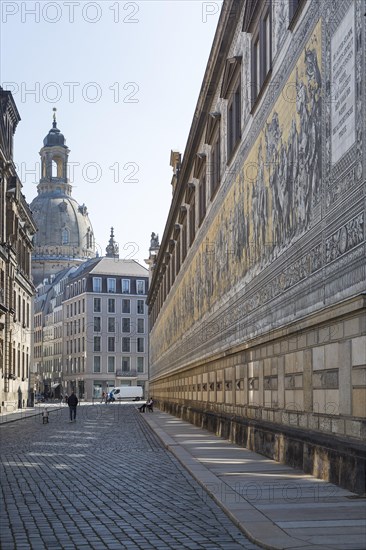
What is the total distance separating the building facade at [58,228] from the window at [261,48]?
153m

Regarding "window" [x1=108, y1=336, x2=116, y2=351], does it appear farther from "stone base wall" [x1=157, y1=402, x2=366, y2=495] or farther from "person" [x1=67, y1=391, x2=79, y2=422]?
"stone base wall" [x1=157, y1=402, x2=366, y2=495]

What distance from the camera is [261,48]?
19938 millimetres

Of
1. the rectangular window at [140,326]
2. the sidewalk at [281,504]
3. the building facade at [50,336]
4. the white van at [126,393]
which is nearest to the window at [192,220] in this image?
the sidewalk at [281,504]

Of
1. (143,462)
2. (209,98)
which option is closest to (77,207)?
(209,98)

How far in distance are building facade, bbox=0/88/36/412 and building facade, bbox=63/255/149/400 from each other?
5215cm

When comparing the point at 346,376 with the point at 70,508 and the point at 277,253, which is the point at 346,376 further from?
the point at 277,253

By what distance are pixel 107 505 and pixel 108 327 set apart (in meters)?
116

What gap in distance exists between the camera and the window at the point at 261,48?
62.3 feet

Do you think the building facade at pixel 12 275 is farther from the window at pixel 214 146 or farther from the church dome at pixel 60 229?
the church dome at pixel 60 229

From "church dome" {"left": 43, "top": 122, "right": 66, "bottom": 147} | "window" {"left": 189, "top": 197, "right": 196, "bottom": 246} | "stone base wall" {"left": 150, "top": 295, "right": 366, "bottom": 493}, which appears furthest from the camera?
"church dome" {"left": 43, "top": 122, "right": 66, "bottom": 147}

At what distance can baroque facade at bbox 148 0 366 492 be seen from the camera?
40.4ft

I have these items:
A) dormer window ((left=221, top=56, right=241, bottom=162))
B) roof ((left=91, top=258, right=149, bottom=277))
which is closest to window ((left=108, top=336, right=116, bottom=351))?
roof ((left=91, top=258, right=149, bottom=277))

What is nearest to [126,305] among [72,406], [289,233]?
[72,406]

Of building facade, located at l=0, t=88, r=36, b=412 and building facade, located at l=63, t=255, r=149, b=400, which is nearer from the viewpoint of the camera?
building facade, located at l=0, t=88, r=36, b=412
